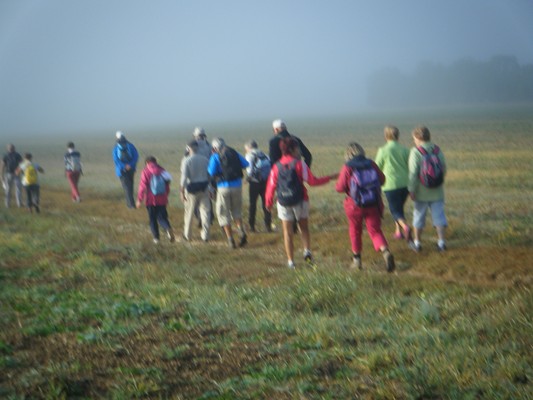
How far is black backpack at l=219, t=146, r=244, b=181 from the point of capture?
1332cm

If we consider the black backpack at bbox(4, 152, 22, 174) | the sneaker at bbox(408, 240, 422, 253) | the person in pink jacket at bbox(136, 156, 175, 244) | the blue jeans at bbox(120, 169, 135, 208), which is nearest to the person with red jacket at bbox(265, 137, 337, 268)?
the sneaker at bbox(408, 240, 422, 253)

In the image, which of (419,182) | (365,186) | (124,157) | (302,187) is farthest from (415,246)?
(124,157)

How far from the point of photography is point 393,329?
7.12 metres

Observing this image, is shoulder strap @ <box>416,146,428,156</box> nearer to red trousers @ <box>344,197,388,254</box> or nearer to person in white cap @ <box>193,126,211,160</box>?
red trousers @ <box>344,197,388,254</box>

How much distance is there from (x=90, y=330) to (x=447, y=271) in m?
5.10

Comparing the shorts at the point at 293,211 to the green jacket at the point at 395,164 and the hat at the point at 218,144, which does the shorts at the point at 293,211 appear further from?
the hat at the point at 218,144

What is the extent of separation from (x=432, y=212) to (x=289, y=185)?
7.66 feet

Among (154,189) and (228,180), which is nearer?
(228,180)

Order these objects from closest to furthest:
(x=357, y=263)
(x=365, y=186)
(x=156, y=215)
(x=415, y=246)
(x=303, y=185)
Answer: (x=365, y=186) → (x=357, y=263) → (x=303, y=185) → (x=415, y=246) → (x=156, y=215)

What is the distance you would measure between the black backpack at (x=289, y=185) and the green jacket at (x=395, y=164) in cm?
159

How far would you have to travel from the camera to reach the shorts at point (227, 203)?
1359cm

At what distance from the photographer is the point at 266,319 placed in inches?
303

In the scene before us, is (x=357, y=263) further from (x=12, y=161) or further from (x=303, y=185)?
(x=12, y=161)

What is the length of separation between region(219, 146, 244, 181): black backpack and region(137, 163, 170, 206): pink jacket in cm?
146
